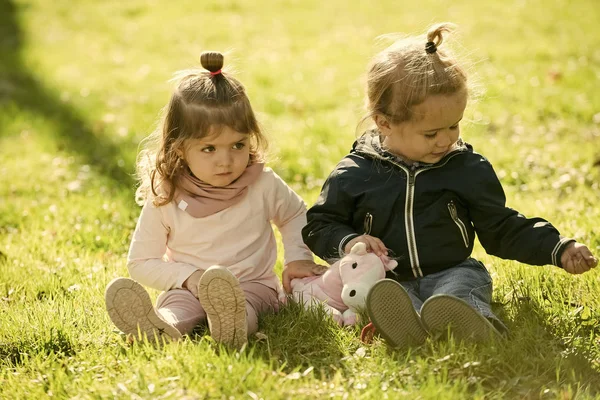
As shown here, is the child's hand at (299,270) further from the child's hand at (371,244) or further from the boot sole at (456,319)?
the boot sole at (456,319)

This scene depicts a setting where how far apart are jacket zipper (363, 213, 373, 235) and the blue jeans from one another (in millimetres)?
292

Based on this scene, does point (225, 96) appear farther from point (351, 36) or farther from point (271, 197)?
point (351, 36)

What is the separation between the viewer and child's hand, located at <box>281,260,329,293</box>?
3.86 metres

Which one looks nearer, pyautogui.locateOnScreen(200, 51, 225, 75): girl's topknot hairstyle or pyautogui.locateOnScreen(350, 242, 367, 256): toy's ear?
pyautogui.locateOnScreen(350, 242, 367, 256): toy's ear

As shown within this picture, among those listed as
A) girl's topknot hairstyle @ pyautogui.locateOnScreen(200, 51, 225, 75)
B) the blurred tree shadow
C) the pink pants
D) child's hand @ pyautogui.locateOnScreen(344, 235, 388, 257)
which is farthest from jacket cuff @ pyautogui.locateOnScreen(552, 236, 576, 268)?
the blurred tree shadow

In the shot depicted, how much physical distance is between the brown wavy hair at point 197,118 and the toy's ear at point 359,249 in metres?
0.68

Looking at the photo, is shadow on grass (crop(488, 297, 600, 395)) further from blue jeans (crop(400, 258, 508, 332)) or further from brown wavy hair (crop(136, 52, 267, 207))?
brown wavy hair (crop(136, 52, 267, 207))

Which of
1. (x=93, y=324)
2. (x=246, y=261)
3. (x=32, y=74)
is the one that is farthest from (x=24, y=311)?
(x=32, y=74)

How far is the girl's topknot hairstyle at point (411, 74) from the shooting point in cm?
352

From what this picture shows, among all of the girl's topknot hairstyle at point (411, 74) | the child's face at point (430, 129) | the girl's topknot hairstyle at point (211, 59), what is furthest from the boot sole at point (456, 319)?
the girl's topknot hairstyle at point (211, 59)

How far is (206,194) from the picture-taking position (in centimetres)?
375

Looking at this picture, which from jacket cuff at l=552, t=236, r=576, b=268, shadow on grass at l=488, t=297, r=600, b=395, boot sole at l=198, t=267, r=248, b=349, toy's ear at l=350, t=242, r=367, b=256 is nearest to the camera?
shadow on grass at l=488, t=297, r=600, b=395

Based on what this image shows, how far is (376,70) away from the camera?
3668 mm

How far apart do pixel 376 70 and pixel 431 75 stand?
0.28m
